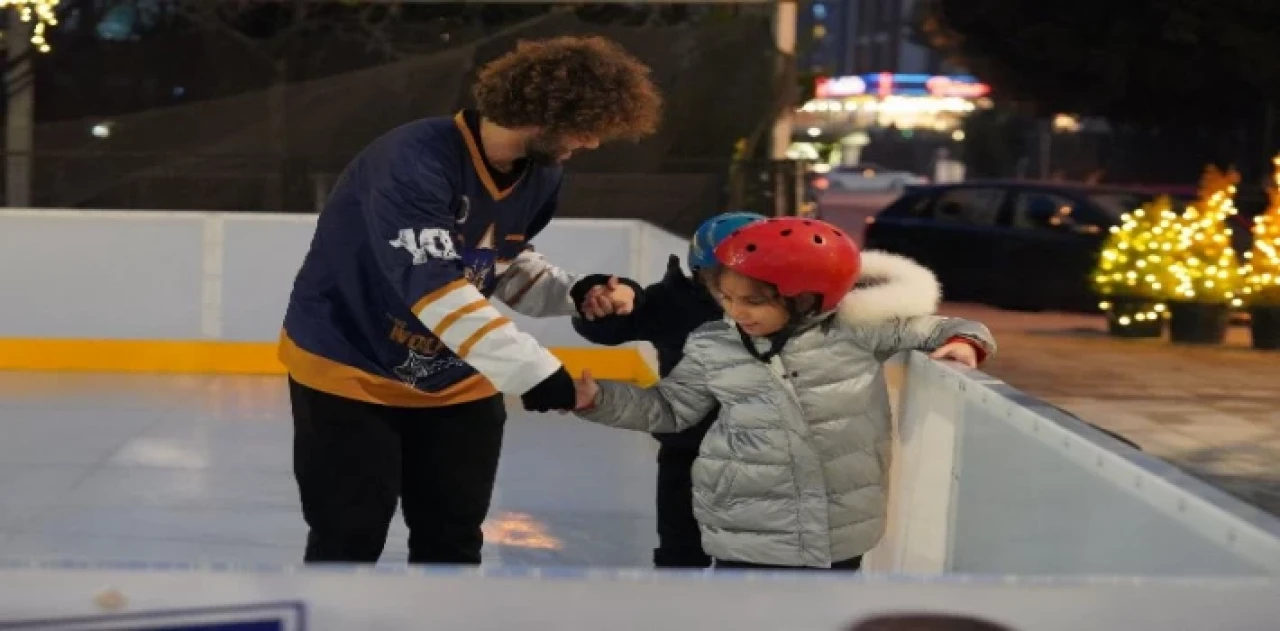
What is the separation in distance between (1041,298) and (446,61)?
5009 mm

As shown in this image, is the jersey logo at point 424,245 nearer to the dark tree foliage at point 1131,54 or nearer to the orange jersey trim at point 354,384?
the orange jersey trim at point 354,384

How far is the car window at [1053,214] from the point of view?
1358 cm

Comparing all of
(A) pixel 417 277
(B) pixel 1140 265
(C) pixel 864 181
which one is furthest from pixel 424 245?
(C) pixel 864 181

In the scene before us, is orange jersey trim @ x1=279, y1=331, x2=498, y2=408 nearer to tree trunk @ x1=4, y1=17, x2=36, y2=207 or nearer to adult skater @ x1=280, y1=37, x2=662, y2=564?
adult skater @ x1=280, y1=37, x2=662, y2=564

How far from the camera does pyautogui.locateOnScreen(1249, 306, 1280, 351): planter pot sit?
11.1 meters

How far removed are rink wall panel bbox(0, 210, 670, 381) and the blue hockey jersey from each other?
18.7ft

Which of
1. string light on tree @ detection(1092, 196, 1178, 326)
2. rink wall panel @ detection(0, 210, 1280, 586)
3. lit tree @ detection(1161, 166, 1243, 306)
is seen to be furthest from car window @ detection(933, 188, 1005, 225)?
rink wall panel @ detection(0, 210, 1280, 586)

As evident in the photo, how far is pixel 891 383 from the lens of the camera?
3.36 metres

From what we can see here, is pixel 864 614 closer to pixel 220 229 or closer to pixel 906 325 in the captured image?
pixel 906 325

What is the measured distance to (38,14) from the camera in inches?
541

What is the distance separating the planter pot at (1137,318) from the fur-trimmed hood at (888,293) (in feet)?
29.3

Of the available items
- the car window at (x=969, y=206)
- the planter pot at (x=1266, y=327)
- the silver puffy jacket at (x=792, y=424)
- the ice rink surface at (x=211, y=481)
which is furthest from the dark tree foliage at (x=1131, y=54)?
the silver puffy jacket at (x=792, y=424)

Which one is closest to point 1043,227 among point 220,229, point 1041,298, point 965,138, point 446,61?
point 1041,298

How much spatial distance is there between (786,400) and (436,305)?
571mm
